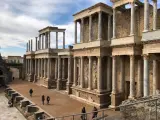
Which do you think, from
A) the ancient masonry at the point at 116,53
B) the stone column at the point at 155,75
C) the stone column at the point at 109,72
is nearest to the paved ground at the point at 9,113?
the ancient masonry at the point at 116,53

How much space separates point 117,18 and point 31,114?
1401cm

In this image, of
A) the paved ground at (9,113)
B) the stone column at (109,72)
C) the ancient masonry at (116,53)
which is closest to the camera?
the ancient masonry at (116,53)

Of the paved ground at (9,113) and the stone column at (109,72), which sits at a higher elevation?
the stone column at (109,72)

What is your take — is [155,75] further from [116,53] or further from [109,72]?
[109,72]

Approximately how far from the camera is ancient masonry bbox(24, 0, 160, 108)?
720 inches

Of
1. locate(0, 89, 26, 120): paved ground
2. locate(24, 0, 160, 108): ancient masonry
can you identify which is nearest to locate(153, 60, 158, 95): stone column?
locate(24, 0, 160, 108): ancient masonry

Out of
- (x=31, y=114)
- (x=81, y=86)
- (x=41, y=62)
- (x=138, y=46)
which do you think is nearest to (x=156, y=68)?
(x=138, y=46)

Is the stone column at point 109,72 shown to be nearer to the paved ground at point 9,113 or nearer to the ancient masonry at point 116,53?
the ancient masonry at point 116,53

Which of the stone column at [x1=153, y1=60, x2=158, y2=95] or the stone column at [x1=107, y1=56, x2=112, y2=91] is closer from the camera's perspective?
the stone column at [x1=153, y1=60, x2=158, y2=95]

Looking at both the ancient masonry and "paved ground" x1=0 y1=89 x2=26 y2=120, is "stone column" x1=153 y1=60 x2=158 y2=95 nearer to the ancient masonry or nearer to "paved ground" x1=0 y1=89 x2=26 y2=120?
the ancient masonry

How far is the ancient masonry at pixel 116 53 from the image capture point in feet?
60.0

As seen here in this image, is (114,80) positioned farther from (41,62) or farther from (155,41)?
(41,62)

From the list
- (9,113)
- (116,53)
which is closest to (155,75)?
(116,53)

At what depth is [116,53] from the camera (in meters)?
21.6
